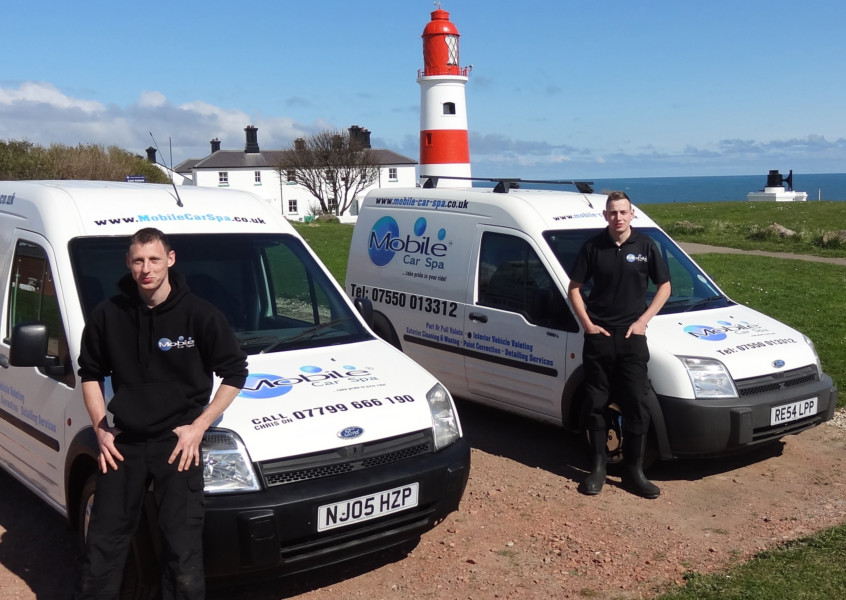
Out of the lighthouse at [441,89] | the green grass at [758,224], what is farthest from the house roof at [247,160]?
the lighthouse at [441,89]

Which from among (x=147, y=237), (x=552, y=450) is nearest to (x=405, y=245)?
(x=552, y=450)

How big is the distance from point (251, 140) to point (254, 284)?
82.5 metres

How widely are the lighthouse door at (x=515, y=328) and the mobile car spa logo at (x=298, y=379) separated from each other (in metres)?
2.38

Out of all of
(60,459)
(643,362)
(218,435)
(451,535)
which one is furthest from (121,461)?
(643,362)

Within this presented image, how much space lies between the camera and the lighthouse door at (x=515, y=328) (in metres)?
6.90

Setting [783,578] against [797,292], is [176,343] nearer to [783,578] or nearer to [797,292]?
[783,578]

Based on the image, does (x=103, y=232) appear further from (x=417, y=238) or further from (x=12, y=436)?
(x=417, y=238)

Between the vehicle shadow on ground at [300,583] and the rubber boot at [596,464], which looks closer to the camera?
the vehicle shadow on ground at [300,583]

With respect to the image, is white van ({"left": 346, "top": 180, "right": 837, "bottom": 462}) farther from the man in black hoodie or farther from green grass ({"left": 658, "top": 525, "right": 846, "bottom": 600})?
the man in black hoodie

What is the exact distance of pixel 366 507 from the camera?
436 centimetres

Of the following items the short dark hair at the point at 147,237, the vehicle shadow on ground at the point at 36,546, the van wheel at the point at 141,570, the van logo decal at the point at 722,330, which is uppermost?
the short dark hair at the point at 147,237

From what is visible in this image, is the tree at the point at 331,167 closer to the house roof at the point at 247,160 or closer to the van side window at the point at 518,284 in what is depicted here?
the house roof at the point at 247,160

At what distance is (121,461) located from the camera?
3758 mm

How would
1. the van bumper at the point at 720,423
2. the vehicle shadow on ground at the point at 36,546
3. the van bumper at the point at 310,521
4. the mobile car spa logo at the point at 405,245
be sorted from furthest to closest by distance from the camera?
the mobile car spa logo at the point at 405,245 < the van bumper at the point at 720,423 < the vehicle shadow on ground at the point at 36,546 < the van bumper at the point at 310,521
